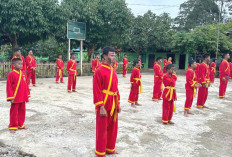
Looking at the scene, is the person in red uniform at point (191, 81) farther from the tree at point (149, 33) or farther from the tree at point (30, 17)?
the tree at point (149, 33)

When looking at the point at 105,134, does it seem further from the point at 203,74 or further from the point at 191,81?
the point at 203,74

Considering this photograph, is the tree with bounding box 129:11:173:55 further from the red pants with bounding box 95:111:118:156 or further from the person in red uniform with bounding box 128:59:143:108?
the red pants with bounding box 95:111:118:156

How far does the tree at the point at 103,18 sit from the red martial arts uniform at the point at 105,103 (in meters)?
13.5

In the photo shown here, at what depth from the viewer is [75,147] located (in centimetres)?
402

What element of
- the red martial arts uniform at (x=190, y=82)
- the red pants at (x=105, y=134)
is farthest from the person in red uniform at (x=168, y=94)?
the red pants at (x=105, y=134)

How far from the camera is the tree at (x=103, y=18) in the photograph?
16.4 meters

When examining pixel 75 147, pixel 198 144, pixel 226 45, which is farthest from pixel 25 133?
pixel 226 45

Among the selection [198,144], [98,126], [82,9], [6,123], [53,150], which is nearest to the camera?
[98,126]

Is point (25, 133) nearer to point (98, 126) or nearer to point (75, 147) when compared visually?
point (75, 147)

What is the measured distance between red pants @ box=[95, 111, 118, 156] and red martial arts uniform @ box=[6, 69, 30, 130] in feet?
6.72

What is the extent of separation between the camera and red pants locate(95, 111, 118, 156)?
3.53 m

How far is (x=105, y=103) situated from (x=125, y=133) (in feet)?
5.05

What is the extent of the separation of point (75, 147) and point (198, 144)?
2453 millimetres

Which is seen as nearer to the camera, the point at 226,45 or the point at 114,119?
the point at 114,119
